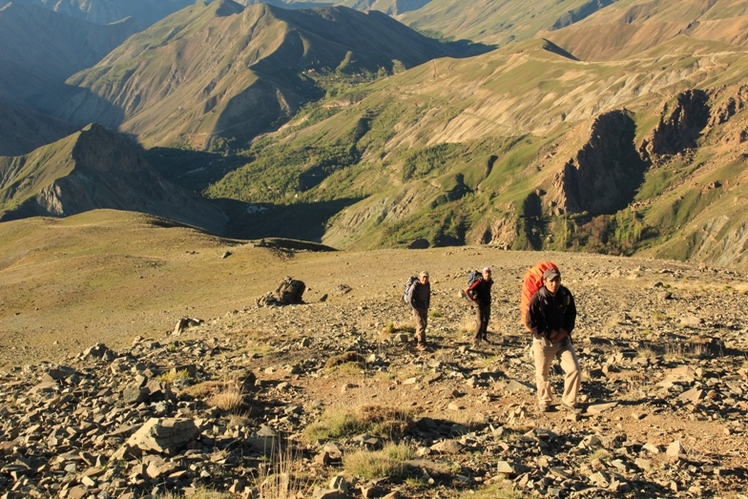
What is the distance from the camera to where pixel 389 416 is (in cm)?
1066

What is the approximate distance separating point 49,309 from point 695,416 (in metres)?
35.8

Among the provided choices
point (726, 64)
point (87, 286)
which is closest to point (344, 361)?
point (87, 286)

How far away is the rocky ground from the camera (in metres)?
8.39

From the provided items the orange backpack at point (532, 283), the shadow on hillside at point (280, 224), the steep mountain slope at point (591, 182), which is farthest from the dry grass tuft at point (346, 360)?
the shadow on hillside at point (280, 224)

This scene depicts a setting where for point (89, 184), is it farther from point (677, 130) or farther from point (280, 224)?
point (677, 130)

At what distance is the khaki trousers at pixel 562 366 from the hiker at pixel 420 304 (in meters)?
5.75

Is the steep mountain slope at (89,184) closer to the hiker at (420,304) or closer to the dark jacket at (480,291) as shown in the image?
the hiker at (420,304)

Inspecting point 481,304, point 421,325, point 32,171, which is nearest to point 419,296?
point 421,325

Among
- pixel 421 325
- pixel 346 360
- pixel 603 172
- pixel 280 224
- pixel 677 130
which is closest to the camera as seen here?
pixel 346 360

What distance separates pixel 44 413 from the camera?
12500 mm

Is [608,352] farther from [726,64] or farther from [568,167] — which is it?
[726,64]

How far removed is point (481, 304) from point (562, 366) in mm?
6149

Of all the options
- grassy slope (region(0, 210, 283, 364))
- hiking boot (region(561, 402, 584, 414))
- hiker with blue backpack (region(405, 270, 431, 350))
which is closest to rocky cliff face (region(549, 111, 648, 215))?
grassy slope (region(0, 210, 283, 364))

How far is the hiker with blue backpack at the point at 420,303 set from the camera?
1695 cm
